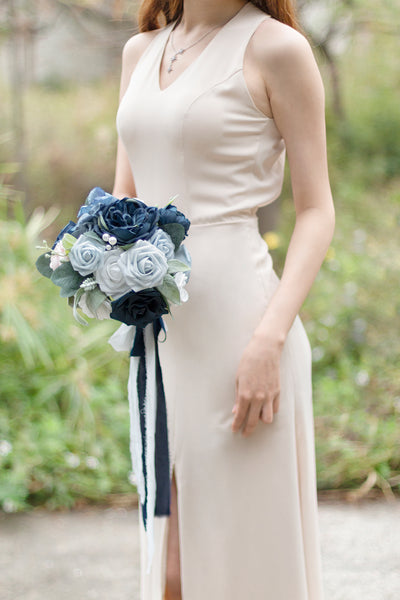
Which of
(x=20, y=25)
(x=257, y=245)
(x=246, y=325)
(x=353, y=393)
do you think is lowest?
(x=353, y=393)

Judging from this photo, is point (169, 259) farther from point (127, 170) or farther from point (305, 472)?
point (305, 472)

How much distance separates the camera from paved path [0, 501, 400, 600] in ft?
8.94

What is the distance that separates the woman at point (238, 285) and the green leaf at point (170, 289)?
211mm

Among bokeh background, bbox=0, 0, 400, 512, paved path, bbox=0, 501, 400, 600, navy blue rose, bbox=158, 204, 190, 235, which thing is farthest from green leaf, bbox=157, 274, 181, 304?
bokeh background, bbox=0, 0, 400, 512

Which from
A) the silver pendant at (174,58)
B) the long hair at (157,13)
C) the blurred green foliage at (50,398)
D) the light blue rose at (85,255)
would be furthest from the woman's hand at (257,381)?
the blurred green foliage at (50,398)

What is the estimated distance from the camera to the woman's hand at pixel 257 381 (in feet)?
5.07

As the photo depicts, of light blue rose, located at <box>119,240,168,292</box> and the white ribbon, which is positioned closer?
light blue rose, located at <box>119,240,168,292</box>

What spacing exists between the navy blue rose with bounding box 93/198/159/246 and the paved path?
180 cm

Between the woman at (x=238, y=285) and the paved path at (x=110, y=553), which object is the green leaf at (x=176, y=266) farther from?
the paved path at (x=110, y=553)

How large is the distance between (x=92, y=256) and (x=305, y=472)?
2.60 ft

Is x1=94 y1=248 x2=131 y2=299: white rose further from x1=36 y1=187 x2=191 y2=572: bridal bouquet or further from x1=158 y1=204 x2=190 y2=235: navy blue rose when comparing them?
x1=158 y1=204 x2=190 y2=235: navy blue rose

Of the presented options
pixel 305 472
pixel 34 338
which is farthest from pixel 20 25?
pixel 305 472

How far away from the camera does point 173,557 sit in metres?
1.83

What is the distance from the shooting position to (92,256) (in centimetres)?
143
